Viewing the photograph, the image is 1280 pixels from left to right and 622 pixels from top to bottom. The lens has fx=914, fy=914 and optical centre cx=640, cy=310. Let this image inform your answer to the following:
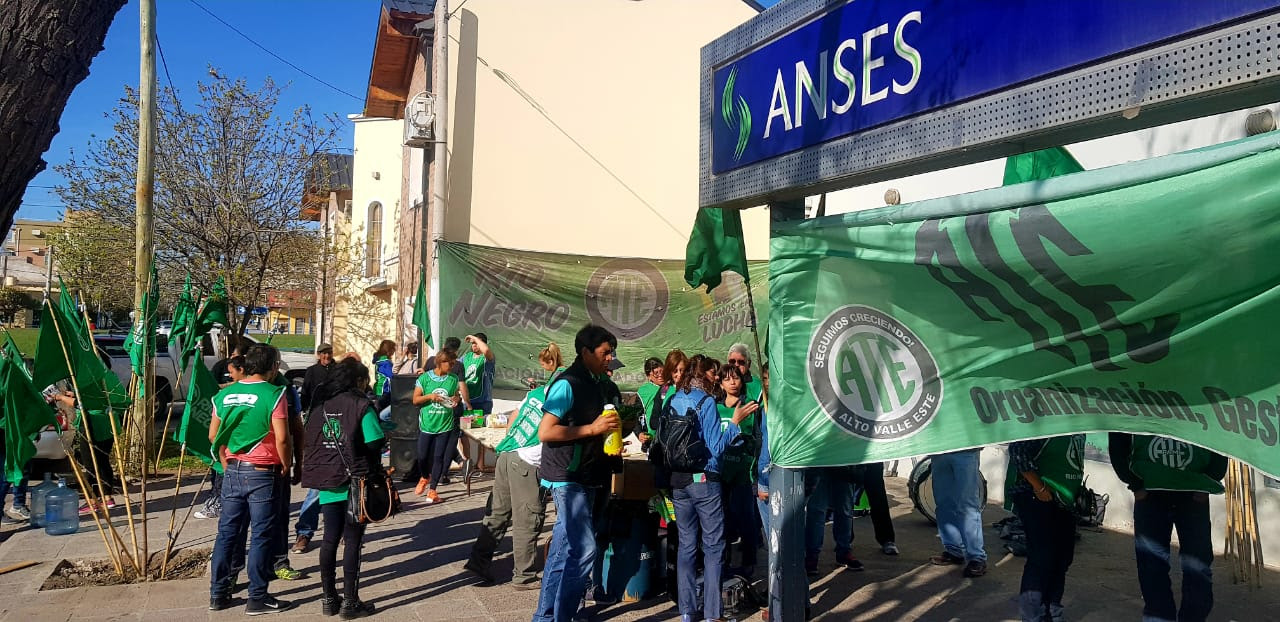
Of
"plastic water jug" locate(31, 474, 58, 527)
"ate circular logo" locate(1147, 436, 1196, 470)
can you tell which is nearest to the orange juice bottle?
"ate circular logo" locate(1147, 436, 1196, 470)

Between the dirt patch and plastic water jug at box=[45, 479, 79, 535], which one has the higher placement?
plastic water jug at box=[45, 479, 79, 535]

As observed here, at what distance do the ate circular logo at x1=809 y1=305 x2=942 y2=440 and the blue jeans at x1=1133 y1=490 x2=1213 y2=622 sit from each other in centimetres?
169

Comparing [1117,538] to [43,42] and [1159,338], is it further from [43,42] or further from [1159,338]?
[43,42]

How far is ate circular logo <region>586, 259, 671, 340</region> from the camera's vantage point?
42.7ft

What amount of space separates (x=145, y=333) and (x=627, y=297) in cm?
688

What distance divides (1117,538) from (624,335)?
266 inches

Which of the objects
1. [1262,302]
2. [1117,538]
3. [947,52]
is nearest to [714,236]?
[947,52]

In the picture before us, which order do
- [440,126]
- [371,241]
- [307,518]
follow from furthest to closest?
[371,241] < [440,126] < [307,518]

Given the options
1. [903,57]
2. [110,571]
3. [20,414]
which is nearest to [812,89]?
[903,57]

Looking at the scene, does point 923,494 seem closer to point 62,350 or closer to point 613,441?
point 613,441

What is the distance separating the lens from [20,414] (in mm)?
7566

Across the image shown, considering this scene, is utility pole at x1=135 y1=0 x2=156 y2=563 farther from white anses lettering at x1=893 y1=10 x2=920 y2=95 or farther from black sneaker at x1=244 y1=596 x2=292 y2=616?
white anses lettering at x1=893 y1=10 x2=920 y2=95

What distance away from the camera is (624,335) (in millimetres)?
13008

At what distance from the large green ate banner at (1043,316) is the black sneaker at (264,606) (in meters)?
3.74
